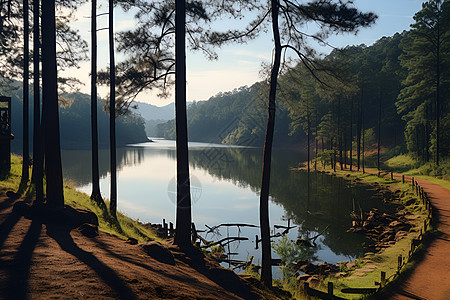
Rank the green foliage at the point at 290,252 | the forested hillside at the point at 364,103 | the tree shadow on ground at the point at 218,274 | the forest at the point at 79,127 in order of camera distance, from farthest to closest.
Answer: the forest at the point at 79,127 < the green foliage at the point at 290,252 < the forested hillside at the point at 364,103 < the tree shadow on ground at the point at 218,274

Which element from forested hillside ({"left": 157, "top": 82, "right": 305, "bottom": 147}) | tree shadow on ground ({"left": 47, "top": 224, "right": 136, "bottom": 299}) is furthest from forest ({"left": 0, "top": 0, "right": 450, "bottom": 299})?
forested hillside ({"left": 157, "top": 82, "right": 305, "bottom": 147})

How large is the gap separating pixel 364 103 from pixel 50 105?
150ft

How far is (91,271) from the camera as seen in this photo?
5.34 metres

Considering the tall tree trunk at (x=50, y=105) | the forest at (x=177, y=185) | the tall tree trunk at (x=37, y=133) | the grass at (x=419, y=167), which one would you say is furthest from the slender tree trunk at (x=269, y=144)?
the grass at (x=419, y=167)

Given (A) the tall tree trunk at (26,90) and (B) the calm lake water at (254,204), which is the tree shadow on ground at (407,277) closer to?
(B) the calm lake water at (254,204)

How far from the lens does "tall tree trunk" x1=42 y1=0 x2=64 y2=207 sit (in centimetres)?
1004

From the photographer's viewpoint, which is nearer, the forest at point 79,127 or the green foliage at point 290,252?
the green foliage at point 290,252

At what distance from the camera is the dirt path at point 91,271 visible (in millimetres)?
4555

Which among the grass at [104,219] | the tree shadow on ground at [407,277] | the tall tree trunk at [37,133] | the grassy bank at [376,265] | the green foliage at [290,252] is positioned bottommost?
the green foliage at [290,252]

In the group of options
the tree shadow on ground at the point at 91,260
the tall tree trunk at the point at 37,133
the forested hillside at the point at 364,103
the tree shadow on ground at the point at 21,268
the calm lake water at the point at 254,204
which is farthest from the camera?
the calm lake water at the point at 254,204

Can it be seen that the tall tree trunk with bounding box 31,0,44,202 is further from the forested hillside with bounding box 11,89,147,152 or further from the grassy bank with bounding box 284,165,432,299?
the forested hillside with bounding box 11,89,147,152

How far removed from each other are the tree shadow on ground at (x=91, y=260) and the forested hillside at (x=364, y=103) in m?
7.70

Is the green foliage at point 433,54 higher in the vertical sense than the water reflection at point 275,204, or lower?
higher

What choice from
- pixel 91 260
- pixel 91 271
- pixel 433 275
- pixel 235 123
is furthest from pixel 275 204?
pixel 235 123
